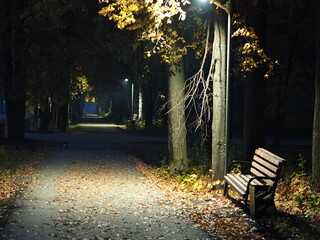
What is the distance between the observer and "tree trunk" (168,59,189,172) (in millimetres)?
13812

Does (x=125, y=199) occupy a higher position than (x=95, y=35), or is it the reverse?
(x=95, y=35)

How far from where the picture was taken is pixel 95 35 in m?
29.2

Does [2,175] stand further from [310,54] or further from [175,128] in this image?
[310,54]

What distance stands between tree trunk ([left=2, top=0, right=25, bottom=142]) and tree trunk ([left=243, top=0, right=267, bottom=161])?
12.3 m

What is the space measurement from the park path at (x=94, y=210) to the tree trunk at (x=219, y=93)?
1.71 metres

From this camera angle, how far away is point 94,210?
9211mm

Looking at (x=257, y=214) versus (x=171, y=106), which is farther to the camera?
(x=171, y=106)

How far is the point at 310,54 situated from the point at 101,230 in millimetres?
30569

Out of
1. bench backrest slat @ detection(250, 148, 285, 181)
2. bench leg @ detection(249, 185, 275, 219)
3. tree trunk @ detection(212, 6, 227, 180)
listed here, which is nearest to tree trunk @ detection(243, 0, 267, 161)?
tree trunk @ detection(212, 6, 227, 180)

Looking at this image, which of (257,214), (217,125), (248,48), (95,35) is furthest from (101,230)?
(95,35)

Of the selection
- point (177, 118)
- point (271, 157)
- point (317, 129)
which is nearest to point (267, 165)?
point (271, 157)

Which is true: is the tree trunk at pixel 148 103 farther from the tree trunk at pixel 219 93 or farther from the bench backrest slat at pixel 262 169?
the bench backrest slat at pixel 262 169

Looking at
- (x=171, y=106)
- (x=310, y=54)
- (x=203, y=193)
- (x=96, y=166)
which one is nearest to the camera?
(x=203, y=193)

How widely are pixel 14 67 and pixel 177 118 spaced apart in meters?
12.0
